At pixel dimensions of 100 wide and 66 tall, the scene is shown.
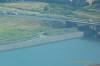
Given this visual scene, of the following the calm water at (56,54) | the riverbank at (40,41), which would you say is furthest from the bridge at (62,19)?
the calm water at (56,54)

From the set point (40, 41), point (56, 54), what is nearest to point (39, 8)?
point (40, 41)

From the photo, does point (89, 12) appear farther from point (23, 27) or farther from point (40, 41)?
point (23, 27)

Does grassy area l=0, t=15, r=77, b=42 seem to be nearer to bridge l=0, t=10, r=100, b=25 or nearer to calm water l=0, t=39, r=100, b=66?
bridge l=0, t=10, r=100, b=25

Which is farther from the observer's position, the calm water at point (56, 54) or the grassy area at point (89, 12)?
the grassy area at point (89, 12)

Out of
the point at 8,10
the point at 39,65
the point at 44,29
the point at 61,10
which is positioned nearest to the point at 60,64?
the point at 39,65

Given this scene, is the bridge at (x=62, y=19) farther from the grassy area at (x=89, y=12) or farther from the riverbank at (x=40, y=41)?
the riverbank at (x=40, y=41)

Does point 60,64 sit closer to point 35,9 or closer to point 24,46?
point 24,46
